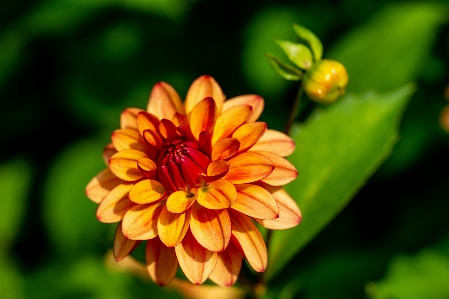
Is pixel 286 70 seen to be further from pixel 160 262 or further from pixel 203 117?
pixel 160 262

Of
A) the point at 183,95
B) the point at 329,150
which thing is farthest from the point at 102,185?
the point at 183,95

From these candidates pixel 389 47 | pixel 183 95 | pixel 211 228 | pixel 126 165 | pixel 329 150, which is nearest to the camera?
pixel 211 228

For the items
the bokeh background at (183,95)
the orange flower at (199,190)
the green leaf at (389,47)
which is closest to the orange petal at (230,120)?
the orange flower at (199,190)

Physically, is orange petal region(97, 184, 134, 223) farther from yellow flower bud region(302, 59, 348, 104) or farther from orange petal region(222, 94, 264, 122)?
yellow flower bud region(302, 59, 348, 104)

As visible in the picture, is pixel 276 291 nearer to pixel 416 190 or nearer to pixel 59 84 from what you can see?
pixel 416 190

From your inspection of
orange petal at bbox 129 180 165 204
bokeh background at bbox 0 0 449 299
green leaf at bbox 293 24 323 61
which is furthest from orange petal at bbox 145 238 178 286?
bokeh background at bbox 0 0 449 299
